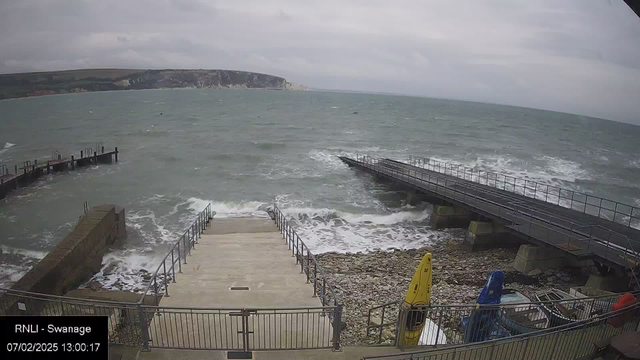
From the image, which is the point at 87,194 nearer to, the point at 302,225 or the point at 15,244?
the point at 15,244

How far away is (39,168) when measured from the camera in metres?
32.7

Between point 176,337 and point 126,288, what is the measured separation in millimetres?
9438

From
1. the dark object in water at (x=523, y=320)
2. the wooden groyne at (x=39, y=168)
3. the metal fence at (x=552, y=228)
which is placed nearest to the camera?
the dark object in water at (x=523, y=320)

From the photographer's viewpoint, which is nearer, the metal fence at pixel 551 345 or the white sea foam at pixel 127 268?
the metal fence at pixel 551 345

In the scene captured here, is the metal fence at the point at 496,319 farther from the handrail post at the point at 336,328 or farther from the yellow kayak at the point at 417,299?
the handrail post at the point at 336,328

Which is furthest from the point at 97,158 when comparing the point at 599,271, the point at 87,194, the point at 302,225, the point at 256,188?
the point at 599,271

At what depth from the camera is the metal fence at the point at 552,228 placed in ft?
46.1

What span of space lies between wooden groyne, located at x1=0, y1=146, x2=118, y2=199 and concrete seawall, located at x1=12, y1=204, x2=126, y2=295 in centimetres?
1398

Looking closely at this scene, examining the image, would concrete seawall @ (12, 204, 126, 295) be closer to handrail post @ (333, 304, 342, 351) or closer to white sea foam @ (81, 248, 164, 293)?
white sea foam @ (81, 248, 164, 293)

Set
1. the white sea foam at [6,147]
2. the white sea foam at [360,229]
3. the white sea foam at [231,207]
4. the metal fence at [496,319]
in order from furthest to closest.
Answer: the white sea foam at [6,147], the white sea foam at [231,207], the white sea foam at [360,229], the metal fence at [496,319]

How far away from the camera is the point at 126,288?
1534 centimetres

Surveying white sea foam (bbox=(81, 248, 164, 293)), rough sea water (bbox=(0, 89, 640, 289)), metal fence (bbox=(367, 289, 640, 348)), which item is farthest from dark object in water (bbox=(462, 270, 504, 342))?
white sea foam (bbox=(81, 248, 164, 293))

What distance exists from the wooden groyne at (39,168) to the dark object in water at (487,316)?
1223 inches

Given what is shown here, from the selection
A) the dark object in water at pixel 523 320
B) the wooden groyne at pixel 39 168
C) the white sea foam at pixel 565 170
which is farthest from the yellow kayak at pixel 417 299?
the white sea foam at pixel 565 170
